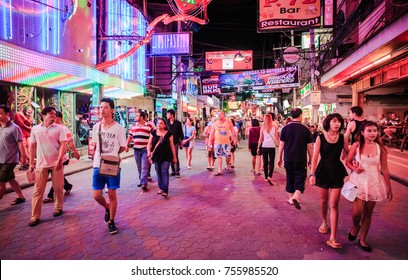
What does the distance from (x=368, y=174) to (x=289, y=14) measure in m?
9.25

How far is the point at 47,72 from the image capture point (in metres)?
10.4

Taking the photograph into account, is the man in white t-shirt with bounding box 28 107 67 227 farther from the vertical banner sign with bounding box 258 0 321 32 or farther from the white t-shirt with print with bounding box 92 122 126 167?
the vertical banner sign with bounding box 258 0 321 32

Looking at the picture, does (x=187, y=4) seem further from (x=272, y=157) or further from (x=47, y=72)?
(x=272, y=157)

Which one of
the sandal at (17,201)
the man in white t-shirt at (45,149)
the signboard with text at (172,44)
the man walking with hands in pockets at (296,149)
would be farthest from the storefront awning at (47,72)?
the man walking with hands in pockets at (296,149)

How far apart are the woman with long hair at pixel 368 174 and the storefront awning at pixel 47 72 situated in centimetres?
923

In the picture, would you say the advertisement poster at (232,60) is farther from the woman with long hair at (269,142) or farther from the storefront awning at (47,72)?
the woman with long hair at (269,142)

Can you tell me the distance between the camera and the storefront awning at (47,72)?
868cm

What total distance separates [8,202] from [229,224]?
4.73 metres

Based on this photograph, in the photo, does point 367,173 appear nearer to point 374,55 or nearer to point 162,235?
point 162,235

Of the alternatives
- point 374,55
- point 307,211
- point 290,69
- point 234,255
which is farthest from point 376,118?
point 234,255

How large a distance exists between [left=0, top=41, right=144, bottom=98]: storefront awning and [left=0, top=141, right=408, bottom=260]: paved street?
14.4 feet

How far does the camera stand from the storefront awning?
868 centimetres

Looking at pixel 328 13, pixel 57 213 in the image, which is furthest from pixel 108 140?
pixel 328 13

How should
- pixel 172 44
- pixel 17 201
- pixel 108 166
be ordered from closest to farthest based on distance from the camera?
pixel 108 166 → pixel 17 201 → pixel 172 44
